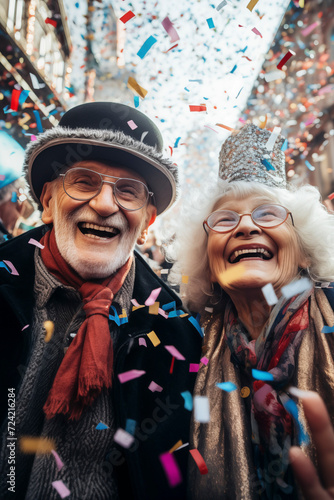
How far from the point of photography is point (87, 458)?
5.19ft

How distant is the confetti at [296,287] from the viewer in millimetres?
1762

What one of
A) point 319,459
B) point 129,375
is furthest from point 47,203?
point 319,459

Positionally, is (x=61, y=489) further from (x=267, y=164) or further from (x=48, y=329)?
(x=267, y=164)

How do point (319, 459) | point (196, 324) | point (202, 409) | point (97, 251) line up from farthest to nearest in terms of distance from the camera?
point (196, 324) → point (97, 251) → point (202, 409) → point (319, 459)

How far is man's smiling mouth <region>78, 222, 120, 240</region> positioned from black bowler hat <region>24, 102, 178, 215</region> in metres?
0.47

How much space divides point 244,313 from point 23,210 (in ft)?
14.4

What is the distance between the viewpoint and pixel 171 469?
1605 millimetres

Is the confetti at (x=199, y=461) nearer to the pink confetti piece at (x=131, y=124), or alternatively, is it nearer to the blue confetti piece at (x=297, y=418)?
the blue confetti piece at (x=297, y=418)

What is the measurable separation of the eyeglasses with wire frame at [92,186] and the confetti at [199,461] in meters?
1.52

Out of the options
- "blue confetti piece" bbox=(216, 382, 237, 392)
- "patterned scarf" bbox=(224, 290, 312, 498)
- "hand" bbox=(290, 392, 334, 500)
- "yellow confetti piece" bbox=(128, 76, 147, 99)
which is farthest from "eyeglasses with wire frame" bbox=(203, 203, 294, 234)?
"yellow confetti piece" bbox=(128, 76, 147, 99)

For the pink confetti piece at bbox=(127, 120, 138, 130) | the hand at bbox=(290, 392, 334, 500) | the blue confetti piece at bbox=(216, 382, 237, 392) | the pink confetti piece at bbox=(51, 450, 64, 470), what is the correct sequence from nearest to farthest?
the hand at bbox=(290, 392, 334, 500) < the pink confetti piece at bbox=(51, 450, 64, 470) < the blue confetti piece at bbox=(216, 382, 237, 392) < the pink confetti piece at bbox=(127, 120, 138, 130)

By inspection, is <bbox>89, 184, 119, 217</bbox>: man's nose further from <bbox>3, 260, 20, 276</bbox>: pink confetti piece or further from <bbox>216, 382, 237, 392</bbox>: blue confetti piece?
<bbox>216, 382, 237, 392</bbox>: blue confetti piece

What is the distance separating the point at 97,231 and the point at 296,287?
134cm

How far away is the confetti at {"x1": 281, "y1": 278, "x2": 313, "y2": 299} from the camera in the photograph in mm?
1762
